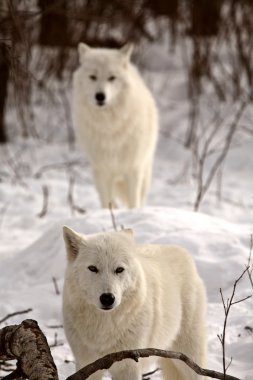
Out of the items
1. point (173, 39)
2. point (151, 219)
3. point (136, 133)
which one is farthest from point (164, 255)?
point (173, 39)

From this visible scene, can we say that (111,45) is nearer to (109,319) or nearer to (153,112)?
(153,112)

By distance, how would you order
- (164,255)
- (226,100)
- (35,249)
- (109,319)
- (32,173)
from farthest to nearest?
(226,100) < (32,173) < (35,249) < (164,255) < (109,319)

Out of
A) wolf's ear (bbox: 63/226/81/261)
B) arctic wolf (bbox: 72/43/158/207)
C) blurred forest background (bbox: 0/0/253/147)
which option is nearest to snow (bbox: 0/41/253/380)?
blurred forest background (bbox: 0/0/253/147)

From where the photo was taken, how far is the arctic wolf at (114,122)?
22.9 ft

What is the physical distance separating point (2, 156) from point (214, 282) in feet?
21.8

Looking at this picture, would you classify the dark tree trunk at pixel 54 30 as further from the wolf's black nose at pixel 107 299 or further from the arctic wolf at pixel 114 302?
the wolf's black nose at pixel 107 299

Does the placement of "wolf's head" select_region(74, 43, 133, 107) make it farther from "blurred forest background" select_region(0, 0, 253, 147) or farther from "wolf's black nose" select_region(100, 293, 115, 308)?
"blurred forest background" select_region(0, 0, 253, 147)

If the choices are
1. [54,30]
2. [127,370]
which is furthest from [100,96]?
[54,30]

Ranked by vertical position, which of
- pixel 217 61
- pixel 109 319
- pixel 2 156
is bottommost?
pixel 2 156

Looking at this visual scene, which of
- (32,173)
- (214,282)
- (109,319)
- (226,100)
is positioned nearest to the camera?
(109,319)

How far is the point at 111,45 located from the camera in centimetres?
1386

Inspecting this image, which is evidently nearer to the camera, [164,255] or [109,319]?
[109,319]

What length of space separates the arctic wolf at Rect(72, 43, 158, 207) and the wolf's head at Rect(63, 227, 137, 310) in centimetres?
380

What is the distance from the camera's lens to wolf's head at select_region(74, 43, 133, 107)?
686 centimetres
